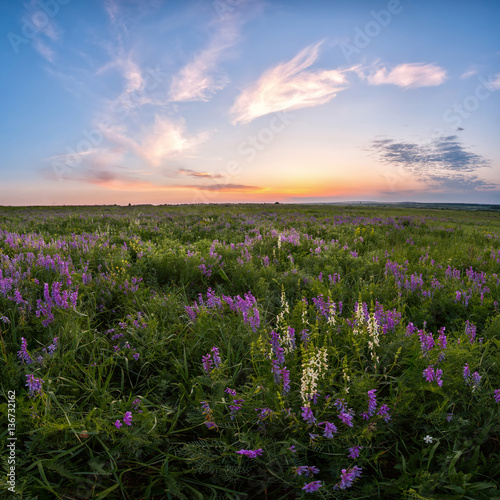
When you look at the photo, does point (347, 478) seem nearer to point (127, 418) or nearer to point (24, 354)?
point (127, 418)

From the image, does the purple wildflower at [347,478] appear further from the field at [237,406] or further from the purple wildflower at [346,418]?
the purple wildflower at [346,418]

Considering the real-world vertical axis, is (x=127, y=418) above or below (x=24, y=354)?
below

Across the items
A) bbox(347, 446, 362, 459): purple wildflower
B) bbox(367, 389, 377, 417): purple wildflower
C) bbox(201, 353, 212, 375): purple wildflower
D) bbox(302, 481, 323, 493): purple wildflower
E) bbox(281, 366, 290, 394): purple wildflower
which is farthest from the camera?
bbox(201, 353, 212, 375): purple wildflower

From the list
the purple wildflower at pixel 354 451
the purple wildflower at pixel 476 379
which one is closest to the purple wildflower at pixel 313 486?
the purple wildflower at pixel 354 451

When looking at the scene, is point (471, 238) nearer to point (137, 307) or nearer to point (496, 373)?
point (496, 373)

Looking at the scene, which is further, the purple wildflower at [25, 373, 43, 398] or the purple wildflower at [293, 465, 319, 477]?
the purple wildflower at [25, 373, 43, 398]

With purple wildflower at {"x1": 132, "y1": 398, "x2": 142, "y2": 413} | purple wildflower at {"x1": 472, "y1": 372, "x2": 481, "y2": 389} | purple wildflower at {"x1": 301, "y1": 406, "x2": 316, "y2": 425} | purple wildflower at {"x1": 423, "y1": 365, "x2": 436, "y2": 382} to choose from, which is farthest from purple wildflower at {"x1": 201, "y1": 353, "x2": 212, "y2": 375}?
purple wildflower at {"x1": 472, "y1": 372, "x2": 481, "y2": 389}

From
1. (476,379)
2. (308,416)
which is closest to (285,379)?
(308,416)

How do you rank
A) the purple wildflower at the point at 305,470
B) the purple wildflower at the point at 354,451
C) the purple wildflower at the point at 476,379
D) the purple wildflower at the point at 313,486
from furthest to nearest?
the purple wildflower at the point at 476,379, the purple wildflower at the point at 354,451, the purple wildflower at the point at 305,470, the purple wildflower at the point at 313,486

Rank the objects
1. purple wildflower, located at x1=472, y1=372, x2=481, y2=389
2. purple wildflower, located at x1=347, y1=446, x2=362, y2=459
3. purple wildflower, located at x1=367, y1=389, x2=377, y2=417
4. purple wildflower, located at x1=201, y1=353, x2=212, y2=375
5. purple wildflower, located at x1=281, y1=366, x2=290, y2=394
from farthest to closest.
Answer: purple wildflower, located at x1=201, y1=353, x2=212, y2=375
purple wildflower, located at x1=472, y1=372, x2=481, y2=389
purple wildflower, located at x1=281, y1=366, x2=290, y2=394
purple wildflower, located at x1=367, y1=389, x2=377, y2=417
purple wildflower, located at x1=347, y1=446, x2=362, y2=459

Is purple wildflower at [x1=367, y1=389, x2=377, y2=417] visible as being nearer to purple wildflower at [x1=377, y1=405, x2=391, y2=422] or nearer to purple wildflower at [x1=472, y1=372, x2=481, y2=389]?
purple wildflower at [x1=377, y1=405, x2=391, y2=422]

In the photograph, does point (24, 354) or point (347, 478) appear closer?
point (347, 478)

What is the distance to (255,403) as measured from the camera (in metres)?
2.13

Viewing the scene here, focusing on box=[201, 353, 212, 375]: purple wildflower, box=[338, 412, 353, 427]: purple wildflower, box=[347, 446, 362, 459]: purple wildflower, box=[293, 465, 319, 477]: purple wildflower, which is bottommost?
box=[293, 465, 319, 477]: purple wildflower
